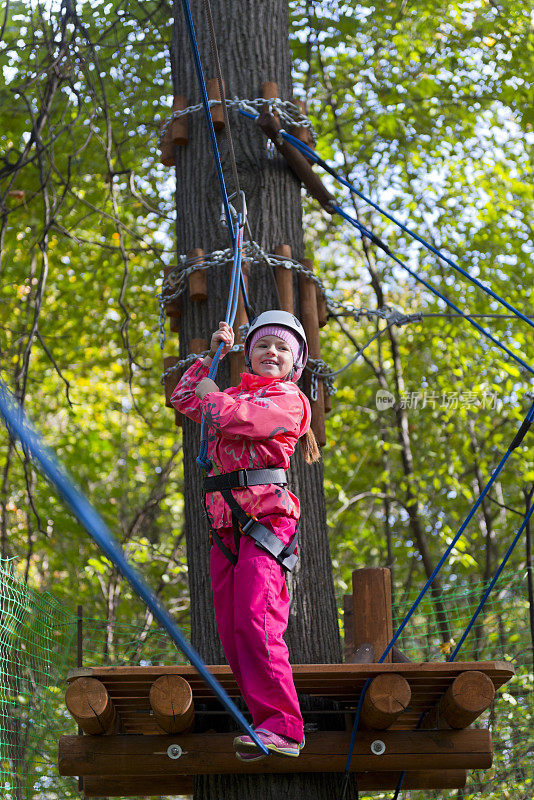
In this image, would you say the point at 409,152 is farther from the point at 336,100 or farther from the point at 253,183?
the point at 253,183

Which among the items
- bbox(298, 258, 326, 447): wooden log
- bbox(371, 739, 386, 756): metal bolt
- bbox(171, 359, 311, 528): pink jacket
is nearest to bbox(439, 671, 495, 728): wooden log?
bbox(371, 739, 386, 756): metal bolt

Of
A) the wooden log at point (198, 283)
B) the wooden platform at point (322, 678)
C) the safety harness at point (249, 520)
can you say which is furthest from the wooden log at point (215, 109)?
the wooden platform at point (322, 678)

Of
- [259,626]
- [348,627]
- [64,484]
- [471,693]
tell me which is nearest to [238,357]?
[259,626]

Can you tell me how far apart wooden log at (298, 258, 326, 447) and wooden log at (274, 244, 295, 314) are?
0.20 feet

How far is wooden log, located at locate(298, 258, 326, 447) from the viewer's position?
3375mm

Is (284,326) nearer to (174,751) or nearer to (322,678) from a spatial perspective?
(322,678)

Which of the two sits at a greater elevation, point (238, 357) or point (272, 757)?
point (238, 357)

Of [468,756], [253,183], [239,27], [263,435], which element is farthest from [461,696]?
[239,27]

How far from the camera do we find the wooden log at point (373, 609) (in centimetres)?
316

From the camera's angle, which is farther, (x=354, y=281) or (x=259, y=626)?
(x=354, y=281)

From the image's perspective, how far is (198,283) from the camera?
334 centimetres

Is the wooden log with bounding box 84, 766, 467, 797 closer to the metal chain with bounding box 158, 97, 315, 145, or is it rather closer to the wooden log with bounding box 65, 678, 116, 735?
the wooden log with bounding box 65, 678, 116, 735

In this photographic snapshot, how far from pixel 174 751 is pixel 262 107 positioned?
2342 mm

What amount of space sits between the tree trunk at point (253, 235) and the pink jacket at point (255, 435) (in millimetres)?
571
